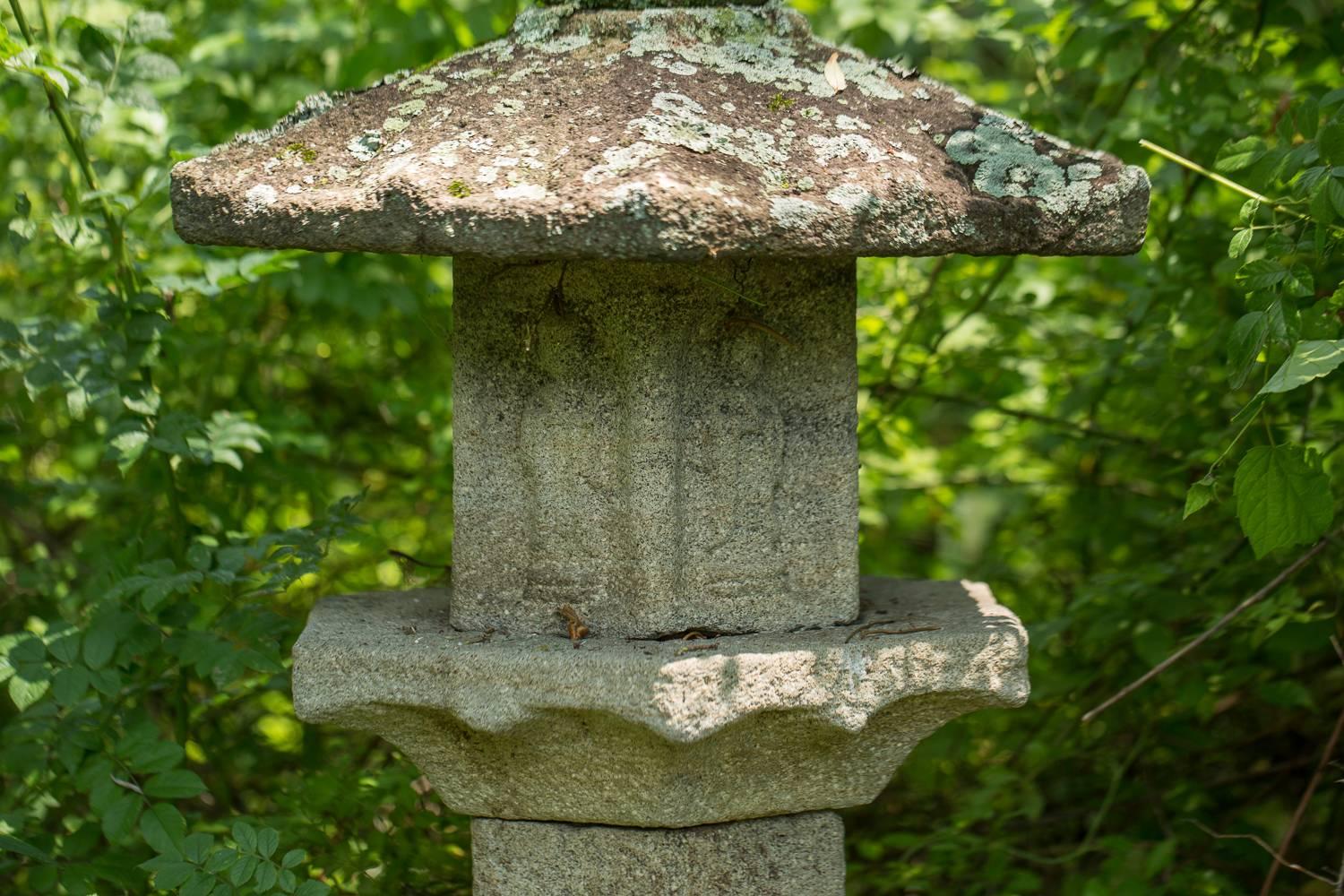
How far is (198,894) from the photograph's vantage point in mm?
2109

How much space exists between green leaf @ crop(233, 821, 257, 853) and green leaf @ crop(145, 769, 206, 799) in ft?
0.64

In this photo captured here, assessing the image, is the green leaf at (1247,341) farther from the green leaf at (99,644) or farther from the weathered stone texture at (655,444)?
the green leaf at (99,644)

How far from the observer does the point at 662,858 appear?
2.11 meters

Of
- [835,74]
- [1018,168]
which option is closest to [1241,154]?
[1018,168]

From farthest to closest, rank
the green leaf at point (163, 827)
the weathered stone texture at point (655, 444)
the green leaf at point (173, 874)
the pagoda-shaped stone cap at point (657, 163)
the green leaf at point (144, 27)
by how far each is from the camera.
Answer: the green leaf at point (144, 27) → the green leaf at point (163, 827) → the green leaf at point (173, 874) → the weathered stone texture at point (655, 444) → the pagoda-shaped stone cap at point (657, 163)

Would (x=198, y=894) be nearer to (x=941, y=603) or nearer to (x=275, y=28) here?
(x=941, y=603)

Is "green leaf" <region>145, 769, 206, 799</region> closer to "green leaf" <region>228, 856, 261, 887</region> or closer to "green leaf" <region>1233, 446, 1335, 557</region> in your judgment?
"green leaf" <region>228, 856, 261, 887</region>

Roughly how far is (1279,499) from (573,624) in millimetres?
1067

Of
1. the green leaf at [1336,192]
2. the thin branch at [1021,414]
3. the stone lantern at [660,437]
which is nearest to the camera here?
the stone lantern at [660,437]

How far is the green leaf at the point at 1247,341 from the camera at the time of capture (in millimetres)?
1981

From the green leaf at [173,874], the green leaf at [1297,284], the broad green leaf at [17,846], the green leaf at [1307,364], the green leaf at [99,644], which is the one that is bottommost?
the broad green leaf at [17,846]

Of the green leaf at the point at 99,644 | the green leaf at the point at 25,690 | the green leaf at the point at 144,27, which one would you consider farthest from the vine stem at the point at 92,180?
the green leaf at the point at 25,690

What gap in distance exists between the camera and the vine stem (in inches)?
101

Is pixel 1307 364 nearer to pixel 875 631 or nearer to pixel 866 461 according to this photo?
pixel 875 631
